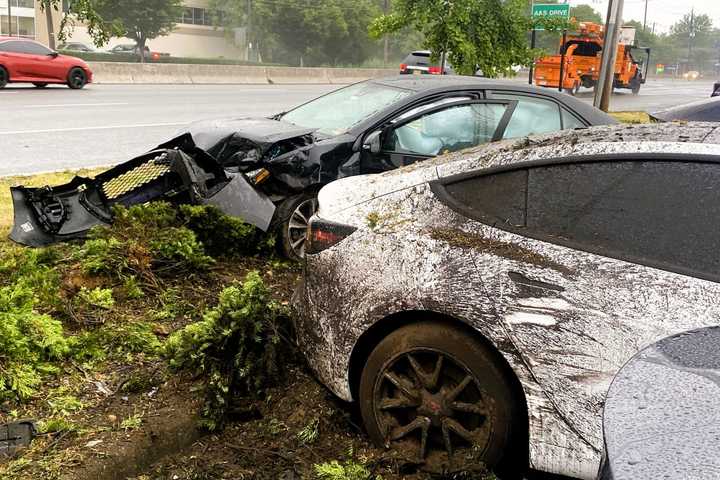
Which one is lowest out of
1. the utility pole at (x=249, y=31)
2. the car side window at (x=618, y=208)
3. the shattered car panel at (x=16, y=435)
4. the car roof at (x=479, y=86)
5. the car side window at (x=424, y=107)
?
the shattered car panel at (x=16, y=435)

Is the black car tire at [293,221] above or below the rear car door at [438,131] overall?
below

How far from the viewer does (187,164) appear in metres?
5.65

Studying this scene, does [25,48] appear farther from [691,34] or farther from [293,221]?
[691,34]

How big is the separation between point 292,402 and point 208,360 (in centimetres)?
49

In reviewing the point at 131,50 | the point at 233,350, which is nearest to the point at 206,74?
the point at 233,350

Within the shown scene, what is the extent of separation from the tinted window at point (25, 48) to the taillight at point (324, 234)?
2030 centimetres

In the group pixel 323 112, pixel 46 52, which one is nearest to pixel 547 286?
pixel 323 112

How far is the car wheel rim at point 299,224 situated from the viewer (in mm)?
5938

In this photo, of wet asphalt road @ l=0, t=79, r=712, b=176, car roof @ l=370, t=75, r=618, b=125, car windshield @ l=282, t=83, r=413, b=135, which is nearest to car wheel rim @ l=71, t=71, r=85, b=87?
wet asphalt road @ l=0, t=79, r=712, b=176

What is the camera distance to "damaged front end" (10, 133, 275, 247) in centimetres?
552

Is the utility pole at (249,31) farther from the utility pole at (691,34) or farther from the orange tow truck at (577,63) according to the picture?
the utility pole at (691,34)

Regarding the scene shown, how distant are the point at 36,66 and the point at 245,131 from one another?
17.5m

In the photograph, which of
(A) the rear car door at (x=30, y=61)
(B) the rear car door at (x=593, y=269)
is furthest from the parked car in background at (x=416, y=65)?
(B) the rear car door at (x=593, y=269)

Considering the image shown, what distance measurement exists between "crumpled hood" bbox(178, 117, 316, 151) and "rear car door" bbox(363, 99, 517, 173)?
2.25 feet
